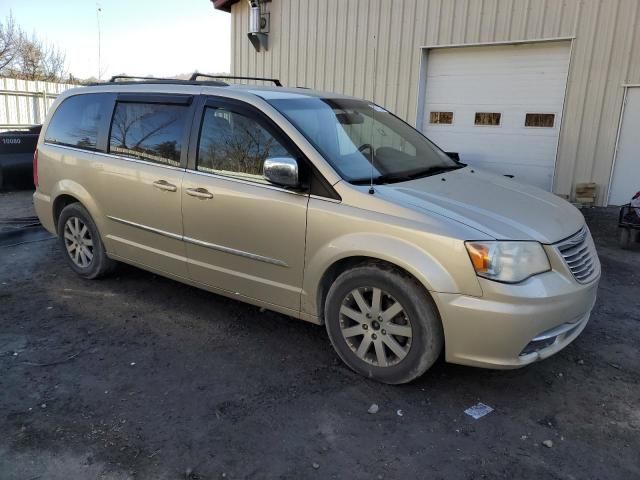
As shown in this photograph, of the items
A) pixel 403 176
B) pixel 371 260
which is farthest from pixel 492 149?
pixel 371 260

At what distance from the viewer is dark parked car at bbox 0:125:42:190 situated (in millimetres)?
9789

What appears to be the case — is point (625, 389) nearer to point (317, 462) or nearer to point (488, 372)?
point (488, 372)

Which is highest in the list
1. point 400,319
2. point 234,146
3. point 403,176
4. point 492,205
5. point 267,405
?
point 234,146

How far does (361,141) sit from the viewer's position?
3.88 metres

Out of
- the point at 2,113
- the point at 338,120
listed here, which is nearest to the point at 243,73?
the point at 2,113

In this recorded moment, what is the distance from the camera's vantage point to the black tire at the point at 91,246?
4938 millimetres

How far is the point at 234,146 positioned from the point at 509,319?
2.22 meters

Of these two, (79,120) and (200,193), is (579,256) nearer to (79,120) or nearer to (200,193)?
(200,193)

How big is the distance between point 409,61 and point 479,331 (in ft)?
26.7

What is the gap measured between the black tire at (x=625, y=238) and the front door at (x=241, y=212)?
468 centimetres

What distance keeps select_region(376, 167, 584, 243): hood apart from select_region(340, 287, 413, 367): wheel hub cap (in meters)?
0.61

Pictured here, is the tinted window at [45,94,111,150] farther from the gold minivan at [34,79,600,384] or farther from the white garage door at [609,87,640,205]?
the white garage door at [609,87,640,205]

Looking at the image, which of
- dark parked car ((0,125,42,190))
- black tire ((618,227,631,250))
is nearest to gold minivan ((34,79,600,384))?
black tire ((618,227,631,250))

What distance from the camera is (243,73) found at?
500 inches
